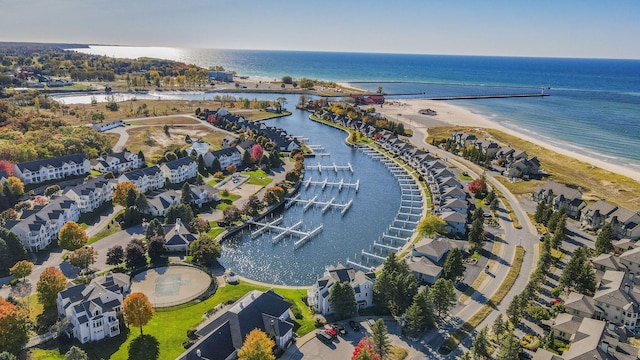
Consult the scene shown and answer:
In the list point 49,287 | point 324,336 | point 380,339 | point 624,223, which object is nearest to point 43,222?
point 49,287

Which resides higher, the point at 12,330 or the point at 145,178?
the point at 145,178

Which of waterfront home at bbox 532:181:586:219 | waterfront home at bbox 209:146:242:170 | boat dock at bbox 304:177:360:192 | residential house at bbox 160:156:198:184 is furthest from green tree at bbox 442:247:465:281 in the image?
waterfront home at bbox 209:146:242:170

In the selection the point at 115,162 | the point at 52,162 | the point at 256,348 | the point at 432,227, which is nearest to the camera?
the point at 256,348

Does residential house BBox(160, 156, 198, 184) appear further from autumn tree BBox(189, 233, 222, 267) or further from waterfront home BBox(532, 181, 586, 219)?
waterfront home BBox(532, 181, 586, 219)

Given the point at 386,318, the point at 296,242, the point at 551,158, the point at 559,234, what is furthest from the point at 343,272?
the point at 551,158

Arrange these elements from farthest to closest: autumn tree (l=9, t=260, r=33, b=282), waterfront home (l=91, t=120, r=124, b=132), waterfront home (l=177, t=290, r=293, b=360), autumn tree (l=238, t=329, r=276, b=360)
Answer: waterfront home (l=91, t=120, r=124, b=132) → autumn tree (l=9, t=260, r=33, b=282) → waterfront home (l=177, t=290, r=293, b=360) → autumn tree (l=238, t=329, r=276, b=360)

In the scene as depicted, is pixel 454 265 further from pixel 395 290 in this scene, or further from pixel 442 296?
pixel 395 290
